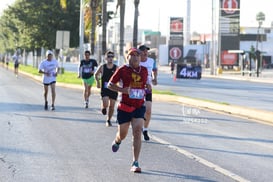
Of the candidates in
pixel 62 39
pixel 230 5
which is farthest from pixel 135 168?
pixel 230 5

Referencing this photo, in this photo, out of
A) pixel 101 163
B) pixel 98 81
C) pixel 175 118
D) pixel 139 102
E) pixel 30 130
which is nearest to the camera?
pixel 139 102

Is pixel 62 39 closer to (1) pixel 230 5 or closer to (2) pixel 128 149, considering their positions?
(2) pixel 128 149

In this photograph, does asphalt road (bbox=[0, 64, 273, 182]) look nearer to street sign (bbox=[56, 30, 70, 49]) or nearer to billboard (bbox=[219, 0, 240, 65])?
street sign (bbox=[56, 30, 70, 49])

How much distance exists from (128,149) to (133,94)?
2.50m

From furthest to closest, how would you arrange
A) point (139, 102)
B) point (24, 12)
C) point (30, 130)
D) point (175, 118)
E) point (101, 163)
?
point (24, 12) → point (175, 118) → point (30, 130) → point (101, 163) → point (139, 102)

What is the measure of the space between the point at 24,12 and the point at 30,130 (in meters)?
43.2

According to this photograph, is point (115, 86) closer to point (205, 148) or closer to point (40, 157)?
point (40, 157)

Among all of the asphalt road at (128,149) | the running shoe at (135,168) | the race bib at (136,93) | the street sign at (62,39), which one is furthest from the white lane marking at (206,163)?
the street sign at (62,39)

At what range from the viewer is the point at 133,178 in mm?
8633

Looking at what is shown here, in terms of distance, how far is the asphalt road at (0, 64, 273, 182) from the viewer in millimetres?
8984

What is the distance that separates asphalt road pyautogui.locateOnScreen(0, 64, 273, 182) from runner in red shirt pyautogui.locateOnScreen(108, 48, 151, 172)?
568 millimetres

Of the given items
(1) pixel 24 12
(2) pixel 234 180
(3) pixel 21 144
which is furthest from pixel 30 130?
(1) pixel 24 12

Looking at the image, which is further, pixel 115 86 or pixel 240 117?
pixel 240 117

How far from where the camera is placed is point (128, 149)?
11.4 metres
